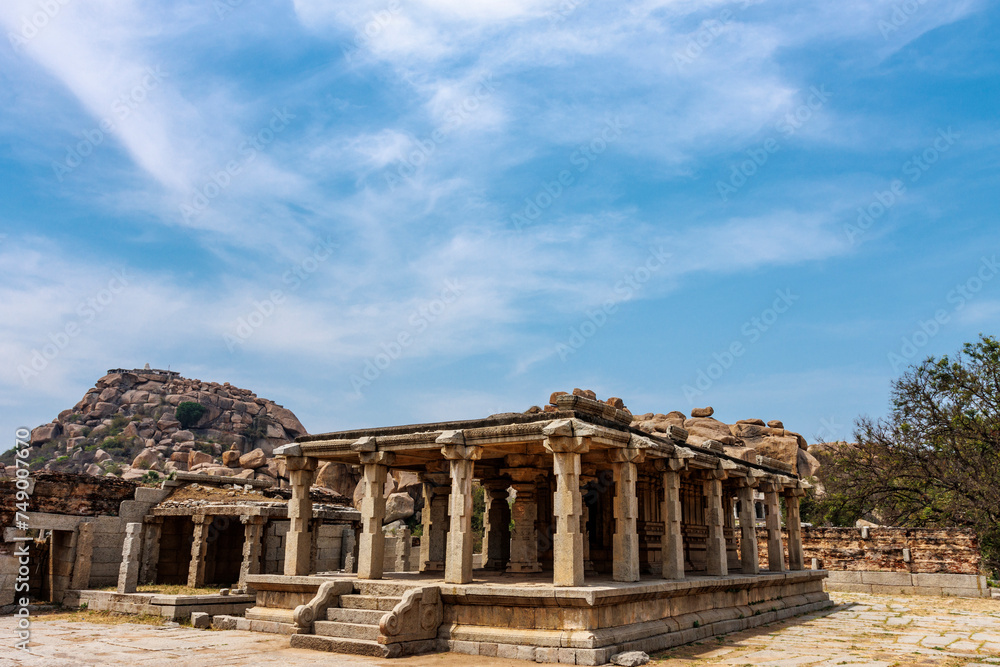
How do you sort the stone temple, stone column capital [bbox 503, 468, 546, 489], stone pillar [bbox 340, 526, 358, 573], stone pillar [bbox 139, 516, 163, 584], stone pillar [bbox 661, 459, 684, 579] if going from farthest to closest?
stone pillar [bbox 340, 526, 358, 573], stone pillar [bbox 139, 516, 163, 584], stone column capital [bbox 503, 468, 546, 489], stone pillar [bbox 661, 459, 684, 579], the stone temple

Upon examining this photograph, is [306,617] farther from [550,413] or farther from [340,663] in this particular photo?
[550,413]

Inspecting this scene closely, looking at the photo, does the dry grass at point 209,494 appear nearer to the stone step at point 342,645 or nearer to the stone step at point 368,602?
the stone step at point 368,602

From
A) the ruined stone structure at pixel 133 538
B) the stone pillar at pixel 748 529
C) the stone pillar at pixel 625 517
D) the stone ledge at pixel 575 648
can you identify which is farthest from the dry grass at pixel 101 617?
the stone pillar at pixel 748 529

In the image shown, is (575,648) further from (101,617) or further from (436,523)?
(101,617)

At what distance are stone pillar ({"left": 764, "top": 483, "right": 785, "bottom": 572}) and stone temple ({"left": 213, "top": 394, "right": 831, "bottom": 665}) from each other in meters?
0.57

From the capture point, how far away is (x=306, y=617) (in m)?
11.6

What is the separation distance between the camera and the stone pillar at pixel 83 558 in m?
18.5

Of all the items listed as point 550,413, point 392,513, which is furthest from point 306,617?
point 392,513

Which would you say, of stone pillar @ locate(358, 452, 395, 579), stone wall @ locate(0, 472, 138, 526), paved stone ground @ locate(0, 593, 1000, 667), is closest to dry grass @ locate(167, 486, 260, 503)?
stone wall @ locate(0, 472, 138, 526)

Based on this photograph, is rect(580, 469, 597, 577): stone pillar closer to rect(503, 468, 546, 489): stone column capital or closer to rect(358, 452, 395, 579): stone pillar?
rect(503, 468, 546, 489): stone column capital

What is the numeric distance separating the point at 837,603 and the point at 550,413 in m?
14.9

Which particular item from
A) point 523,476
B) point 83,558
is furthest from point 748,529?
point 83,558

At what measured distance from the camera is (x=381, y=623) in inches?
411

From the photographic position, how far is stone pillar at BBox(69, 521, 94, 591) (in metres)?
Result: 18.5
